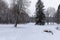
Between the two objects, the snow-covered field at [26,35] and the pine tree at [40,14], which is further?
the pine tree at [40,14]

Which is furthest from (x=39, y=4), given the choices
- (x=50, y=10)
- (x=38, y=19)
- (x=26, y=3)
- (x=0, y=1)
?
(x=50, y=10)

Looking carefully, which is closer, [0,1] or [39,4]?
[0,1]

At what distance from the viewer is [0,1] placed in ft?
120

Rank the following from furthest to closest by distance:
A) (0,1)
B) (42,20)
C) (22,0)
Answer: (42,20)
(22,0)
(0,1)

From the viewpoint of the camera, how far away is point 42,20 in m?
52.6

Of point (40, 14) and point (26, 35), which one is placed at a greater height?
point (40, 14)

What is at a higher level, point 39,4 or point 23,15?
point 39,4

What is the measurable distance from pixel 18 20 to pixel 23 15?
1838mm

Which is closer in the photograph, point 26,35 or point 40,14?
Result: point 26,35

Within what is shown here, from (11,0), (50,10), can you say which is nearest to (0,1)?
(11,0)

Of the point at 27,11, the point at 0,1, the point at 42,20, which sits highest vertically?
the point at 0,1

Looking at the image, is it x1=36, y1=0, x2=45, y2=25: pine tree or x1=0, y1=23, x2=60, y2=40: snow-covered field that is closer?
x1=0, y1=23, x2=60, y2=40: snow-covered field

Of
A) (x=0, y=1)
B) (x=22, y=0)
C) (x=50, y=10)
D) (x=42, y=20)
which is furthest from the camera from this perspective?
(x=50, y=10)

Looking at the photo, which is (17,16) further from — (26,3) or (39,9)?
(39,9)
